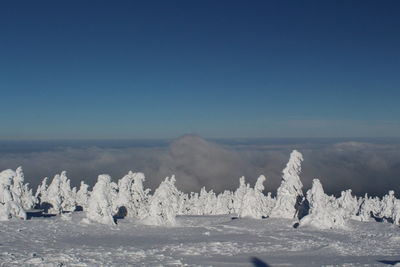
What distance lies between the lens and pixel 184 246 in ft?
152

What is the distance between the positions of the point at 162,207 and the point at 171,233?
1067 centimetres

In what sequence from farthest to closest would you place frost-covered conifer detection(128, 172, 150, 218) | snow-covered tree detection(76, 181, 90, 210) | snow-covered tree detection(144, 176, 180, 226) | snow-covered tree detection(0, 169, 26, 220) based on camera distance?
snow-covered tree detection(76, 181, 90, 210) < frost-covered conifer detection(128, 172, 150, 218) < snow-covered tree detection(144, 176, 180, 226) < snow-covered tree detection(0, 169, 26, 220)

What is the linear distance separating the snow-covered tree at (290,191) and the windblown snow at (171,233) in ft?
0.66

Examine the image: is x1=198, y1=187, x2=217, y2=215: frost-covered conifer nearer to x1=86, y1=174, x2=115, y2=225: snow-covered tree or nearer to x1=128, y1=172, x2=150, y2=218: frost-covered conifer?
x1=128, y1=172, x2=150, y2=218: frost-covered conifer

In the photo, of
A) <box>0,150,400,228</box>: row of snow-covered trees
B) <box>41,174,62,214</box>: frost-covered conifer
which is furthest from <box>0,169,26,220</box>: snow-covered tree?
<box>41,174,62,214</box>: frost-covered conifer

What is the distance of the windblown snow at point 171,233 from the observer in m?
38.0

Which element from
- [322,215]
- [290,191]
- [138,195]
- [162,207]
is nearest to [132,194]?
[138,195]

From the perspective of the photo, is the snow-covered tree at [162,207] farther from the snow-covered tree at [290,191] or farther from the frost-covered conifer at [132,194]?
the snow-covered tree at [290,191]

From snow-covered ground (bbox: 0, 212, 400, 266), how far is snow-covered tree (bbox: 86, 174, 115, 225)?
2352mm

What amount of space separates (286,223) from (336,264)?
40793 millimetres

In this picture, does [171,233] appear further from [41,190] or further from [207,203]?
[207,203]

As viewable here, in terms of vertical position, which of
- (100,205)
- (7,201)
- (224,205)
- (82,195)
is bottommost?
(224,205)

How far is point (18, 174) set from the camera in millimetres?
90625

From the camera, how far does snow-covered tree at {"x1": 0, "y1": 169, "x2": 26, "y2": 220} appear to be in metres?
61.3
